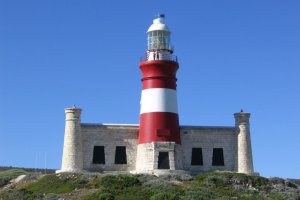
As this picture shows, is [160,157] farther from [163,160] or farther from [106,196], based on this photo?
[106,196]

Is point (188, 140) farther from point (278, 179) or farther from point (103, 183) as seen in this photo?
point (103, 183)

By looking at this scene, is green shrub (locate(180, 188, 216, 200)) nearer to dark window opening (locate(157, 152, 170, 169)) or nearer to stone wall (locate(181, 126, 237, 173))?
dark window opening (locate(157, 152, 170, 169))

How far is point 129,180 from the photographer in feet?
106

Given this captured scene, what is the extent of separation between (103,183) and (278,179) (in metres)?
10.9

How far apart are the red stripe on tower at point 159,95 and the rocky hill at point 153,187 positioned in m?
4.24

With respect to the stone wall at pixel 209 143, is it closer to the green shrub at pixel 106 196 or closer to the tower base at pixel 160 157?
the tower base at pixel 160 157

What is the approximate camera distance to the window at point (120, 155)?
39750 mm

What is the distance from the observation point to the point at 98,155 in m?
39.6

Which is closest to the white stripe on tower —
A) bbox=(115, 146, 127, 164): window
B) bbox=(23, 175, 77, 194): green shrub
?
bbox=(115, 146, 127, 164): window

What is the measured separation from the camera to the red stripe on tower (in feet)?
126

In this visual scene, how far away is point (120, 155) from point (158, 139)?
326 centimetres

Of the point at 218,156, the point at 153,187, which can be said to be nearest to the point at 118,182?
the point at 153,187

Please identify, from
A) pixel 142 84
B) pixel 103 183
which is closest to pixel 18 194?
pixel 103 183

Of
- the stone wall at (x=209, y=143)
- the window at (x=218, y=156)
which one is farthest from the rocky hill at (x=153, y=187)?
the window at (x=218, y=156)
